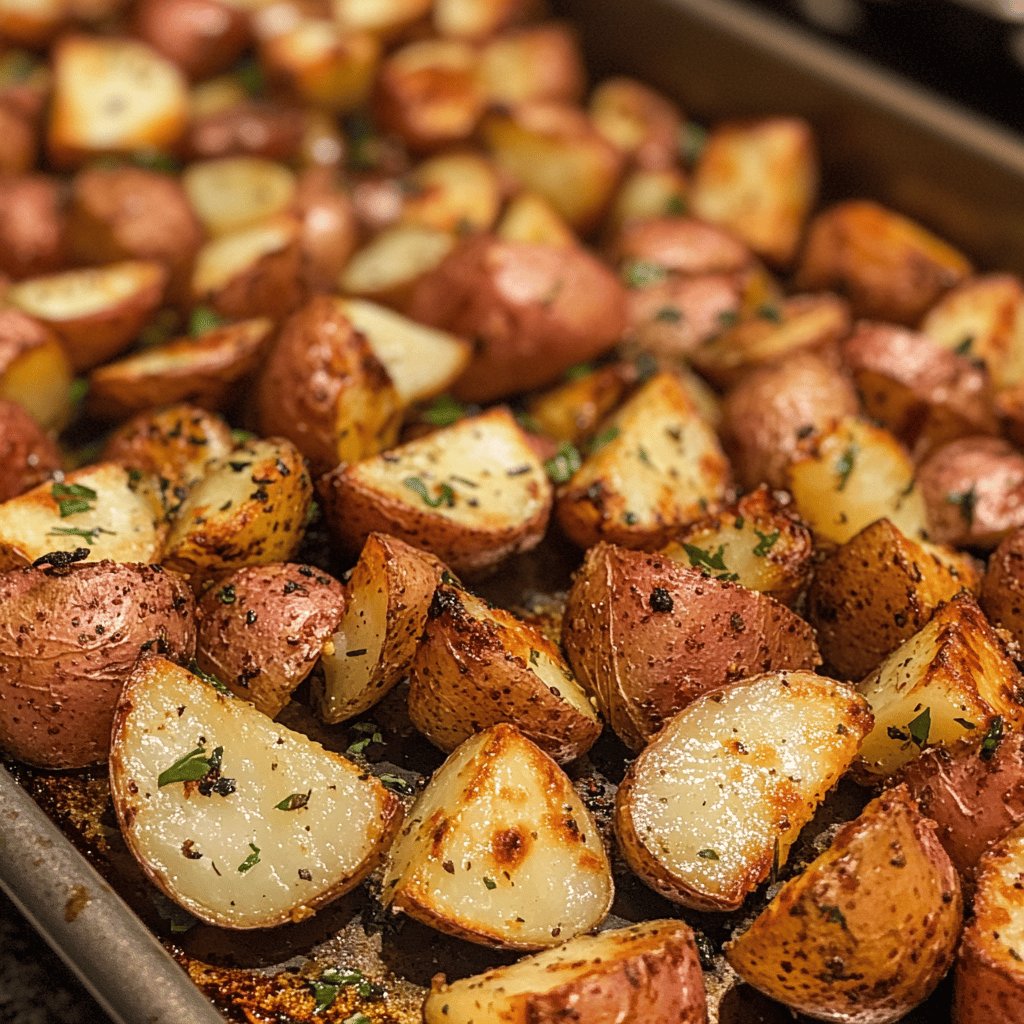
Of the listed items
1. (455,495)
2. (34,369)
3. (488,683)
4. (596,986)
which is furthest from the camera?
(34,369)

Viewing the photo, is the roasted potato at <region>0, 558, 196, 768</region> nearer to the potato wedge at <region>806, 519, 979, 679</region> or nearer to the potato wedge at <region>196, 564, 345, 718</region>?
the potato wedge at <region>196, 564, 345, 718</region>

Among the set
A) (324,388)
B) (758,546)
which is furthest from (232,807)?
(758,546)

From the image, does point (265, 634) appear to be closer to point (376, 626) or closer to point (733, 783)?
point (376, 626)

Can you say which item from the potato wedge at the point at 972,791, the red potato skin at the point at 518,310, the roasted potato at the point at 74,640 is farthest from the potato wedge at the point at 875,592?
the roasted potato at the point at 74,640

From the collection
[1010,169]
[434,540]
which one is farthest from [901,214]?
[434,540]

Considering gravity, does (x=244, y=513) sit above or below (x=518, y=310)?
below

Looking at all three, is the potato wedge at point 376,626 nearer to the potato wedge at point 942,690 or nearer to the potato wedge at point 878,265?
the potato wedge at point 942,690
